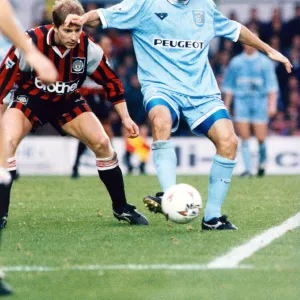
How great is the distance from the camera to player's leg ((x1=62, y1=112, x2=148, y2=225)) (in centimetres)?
775

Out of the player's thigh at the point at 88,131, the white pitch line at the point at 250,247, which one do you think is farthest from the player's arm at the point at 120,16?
the white pitch line at the point at 250,247

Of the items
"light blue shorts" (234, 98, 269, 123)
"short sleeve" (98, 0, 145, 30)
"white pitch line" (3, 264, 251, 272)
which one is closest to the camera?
"white pitch line" (3, 264, 251, 272)

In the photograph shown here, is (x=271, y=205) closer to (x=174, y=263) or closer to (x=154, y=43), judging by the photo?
(x=154, y=43)

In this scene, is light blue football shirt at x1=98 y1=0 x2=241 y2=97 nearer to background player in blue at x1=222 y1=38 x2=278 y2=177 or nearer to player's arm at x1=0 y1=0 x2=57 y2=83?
player's arm at x1=0 y1=0 x2=57 y2=83

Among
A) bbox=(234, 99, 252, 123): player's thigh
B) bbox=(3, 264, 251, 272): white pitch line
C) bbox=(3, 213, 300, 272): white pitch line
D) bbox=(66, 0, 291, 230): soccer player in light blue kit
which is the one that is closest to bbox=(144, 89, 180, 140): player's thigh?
bbox=(66, 0, 291, 230): soccer player in light blue kit

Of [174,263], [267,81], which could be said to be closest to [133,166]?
[267,81]

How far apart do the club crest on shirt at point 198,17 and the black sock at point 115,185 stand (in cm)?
142

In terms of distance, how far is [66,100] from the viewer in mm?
7844

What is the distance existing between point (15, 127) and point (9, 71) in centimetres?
46

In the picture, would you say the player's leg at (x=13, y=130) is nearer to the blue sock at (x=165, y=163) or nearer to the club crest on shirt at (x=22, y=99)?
the club crest on shirt at (x=22, y=99)

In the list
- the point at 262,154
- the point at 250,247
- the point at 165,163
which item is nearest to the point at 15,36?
the point at 250,247

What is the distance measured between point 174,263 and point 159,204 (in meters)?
1.38

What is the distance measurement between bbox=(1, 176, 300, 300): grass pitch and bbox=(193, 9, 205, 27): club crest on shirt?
1.68 metres

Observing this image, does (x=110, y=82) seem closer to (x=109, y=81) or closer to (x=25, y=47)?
(x=109, y=81)
